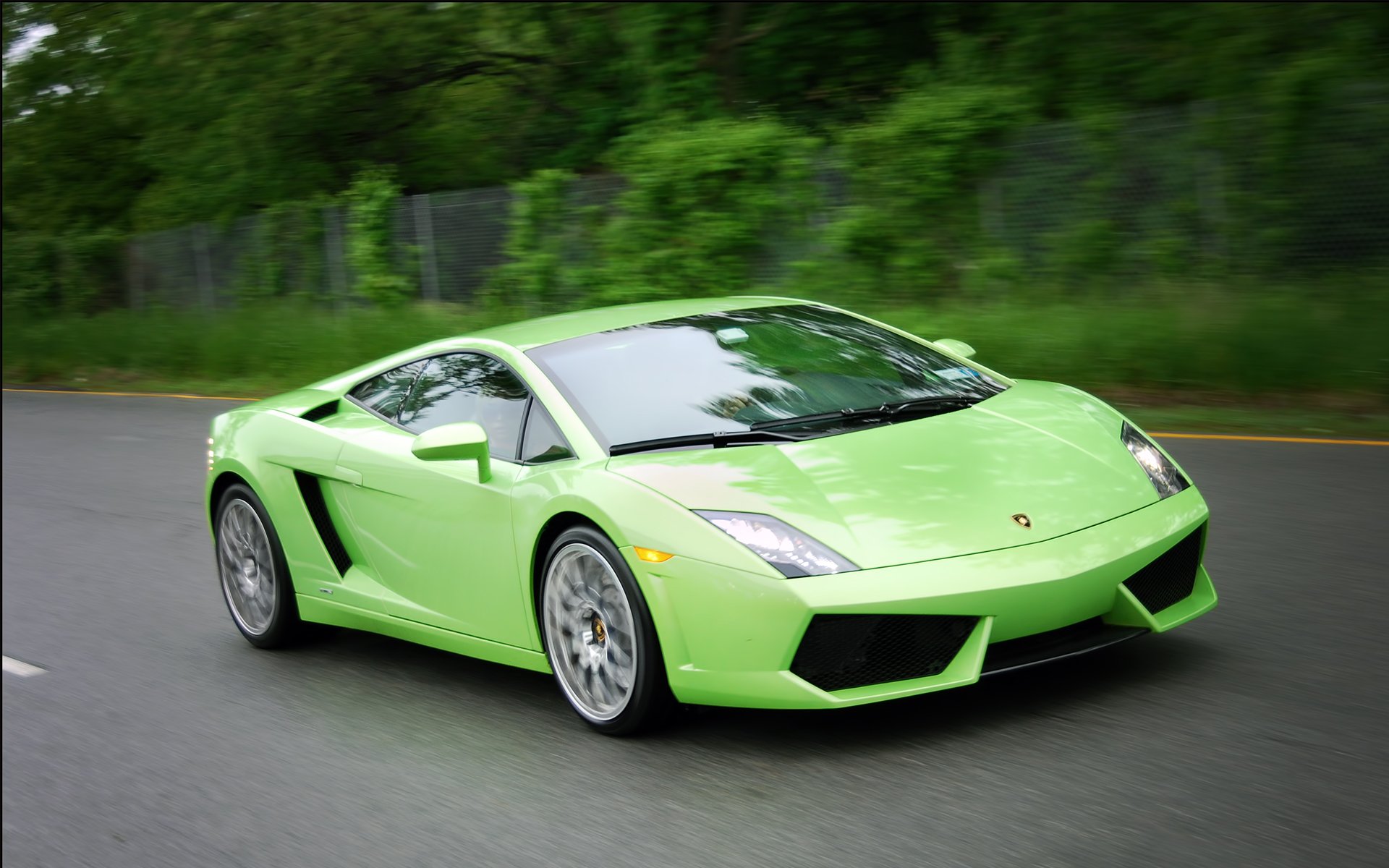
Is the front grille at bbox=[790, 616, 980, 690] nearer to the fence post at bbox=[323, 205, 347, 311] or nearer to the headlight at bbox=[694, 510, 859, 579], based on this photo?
the headlight at bbox=[694, 510, 859, 579]

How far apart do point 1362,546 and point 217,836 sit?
4727 millimetres

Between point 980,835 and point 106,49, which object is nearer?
point 980,835

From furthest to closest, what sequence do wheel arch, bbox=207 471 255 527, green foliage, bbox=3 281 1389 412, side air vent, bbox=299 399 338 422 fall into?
1. green foliage, bbox=3 281 1389 412
2. wheel arch, bbox=207 471 255 527
3. side air vent, bbox=299 399 338 422

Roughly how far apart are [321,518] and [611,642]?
76.7 inches

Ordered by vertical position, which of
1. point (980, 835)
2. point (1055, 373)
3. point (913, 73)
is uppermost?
point (913, 73)

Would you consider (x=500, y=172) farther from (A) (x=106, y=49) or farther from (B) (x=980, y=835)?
(B) (x=980, y=835)

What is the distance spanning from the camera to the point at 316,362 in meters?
19.9

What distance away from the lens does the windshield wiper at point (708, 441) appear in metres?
4.70

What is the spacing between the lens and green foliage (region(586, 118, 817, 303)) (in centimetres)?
1612

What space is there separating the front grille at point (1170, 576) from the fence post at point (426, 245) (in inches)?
673

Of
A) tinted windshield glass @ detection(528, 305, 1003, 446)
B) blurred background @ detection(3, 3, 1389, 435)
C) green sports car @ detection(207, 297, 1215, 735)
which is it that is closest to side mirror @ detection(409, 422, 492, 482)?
green sports car @ detection(207, 297, 1215, 735)

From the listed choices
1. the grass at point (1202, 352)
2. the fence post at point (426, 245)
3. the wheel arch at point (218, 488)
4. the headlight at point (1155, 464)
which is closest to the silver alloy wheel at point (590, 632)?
the headlight at point (1155, 464)

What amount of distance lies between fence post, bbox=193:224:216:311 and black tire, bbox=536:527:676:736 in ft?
72.6

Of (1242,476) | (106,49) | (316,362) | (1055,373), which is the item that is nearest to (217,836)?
(1242,476)
